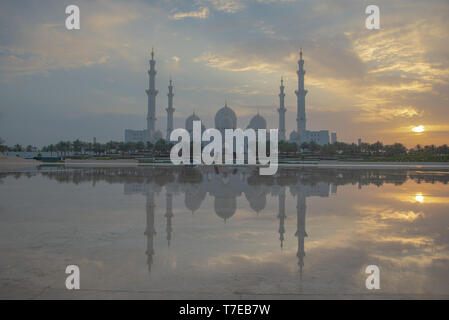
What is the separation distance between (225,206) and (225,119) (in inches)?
3548

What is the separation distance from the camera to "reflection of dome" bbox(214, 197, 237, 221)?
1001 centimetres

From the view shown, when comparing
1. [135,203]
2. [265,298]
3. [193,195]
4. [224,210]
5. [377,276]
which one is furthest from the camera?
[193,195]

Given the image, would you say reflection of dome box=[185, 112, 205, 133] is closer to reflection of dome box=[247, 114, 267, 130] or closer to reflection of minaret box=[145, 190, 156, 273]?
reflection of dome box=[247, 114, 267, 130]

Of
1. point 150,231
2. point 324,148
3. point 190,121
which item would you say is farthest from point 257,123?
point 150,231

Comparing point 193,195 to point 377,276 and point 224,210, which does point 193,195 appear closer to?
point 224,210

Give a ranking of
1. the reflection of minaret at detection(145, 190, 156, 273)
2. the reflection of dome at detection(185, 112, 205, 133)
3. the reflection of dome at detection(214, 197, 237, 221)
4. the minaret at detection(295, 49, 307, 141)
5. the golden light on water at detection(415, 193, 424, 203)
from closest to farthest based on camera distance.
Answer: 1. the reflection of minaret at detection(145, 190, 156, 273)
2. the reflection of dome at detection(214, 197, 237, 221)
3. the golden light on water at detection(415, 193, 424, 203)
4. the minaret at detection(295, 49, 307, 141)
5. the reflection of dome at detection(185, 112, 205, 133)

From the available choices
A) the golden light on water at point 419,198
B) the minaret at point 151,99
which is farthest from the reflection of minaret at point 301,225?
the minaret at point 151,99

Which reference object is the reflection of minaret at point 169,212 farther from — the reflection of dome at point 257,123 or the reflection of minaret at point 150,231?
the reflection of dome at point 257,123

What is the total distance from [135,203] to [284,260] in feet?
24.0

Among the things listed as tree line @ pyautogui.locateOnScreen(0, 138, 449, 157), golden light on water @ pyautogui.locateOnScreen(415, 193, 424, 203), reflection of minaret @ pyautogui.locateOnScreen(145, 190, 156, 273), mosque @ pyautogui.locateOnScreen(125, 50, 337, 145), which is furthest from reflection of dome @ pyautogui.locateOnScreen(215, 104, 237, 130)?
reflection of minaret @ pyautogui.locateOnScreen(145, 190, 156, 273)

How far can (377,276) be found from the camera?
517 centimetres

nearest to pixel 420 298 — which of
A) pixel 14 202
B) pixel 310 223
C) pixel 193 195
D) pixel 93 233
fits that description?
pixel 310 223

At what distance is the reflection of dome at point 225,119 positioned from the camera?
100 metres

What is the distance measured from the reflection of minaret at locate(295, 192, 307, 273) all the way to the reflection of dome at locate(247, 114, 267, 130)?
9499 centimetres
